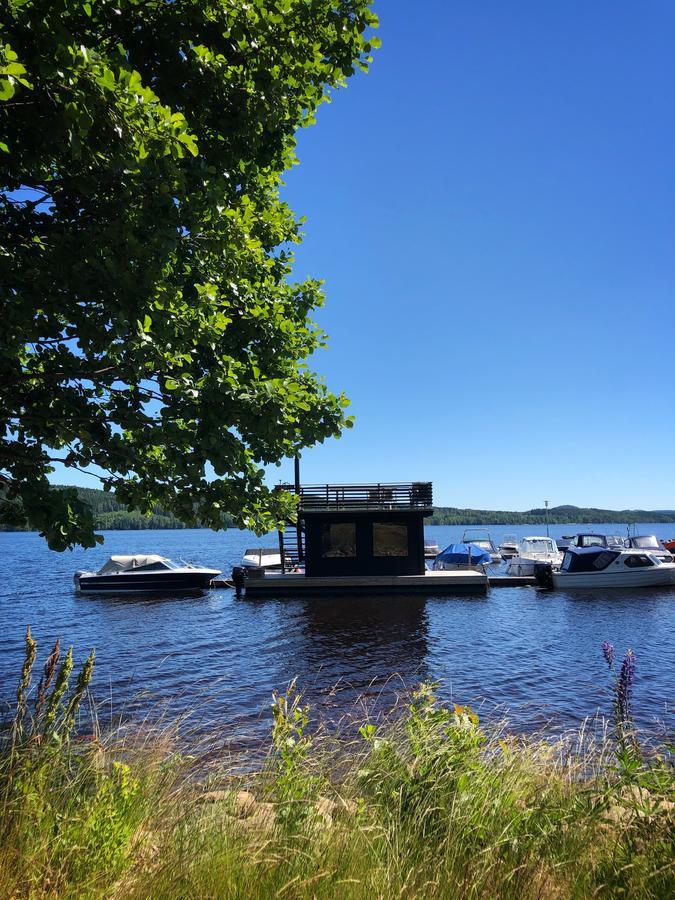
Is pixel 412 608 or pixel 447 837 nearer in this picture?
pixel 447 837

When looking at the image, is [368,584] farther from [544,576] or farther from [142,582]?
[142,582]

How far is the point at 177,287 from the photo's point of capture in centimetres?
563

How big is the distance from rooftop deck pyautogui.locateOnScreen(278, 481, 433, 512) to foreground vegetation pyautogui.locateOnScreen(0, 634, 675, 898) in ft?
94.7

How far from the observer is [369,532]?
34.3m

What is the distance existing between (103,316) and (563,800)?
5.95 meters

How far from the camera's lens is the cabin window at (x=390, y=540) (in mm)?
34406

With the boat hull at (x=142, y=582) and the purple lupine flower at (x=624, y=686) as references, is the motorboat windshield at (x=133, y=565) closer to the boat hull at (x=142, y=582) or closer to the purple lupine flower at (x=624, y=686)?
the boat hull at (x=142, y=582)

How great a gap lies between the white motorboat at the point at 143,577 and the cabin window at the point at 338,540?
8.74m

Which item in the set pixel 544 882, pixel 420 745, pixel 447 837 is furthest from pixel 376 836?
pixel 420 745

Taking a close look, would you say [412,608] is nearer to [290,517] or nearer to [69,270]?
[290,517]

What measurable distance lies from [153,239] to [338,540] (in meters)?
30.3

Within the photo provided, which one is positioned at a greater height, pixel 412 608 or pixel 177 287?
pixel 177 287

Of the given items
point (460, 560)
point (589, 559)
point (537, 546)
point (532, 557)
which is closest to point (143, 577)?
point (460, 560)

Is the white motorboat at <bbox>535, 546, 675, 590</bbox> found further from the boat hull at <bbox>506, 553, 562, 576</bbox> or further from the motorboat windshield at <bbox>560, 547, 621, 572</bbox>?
the boat hull at <bbox>506, 553, 562, 576</bbox>
